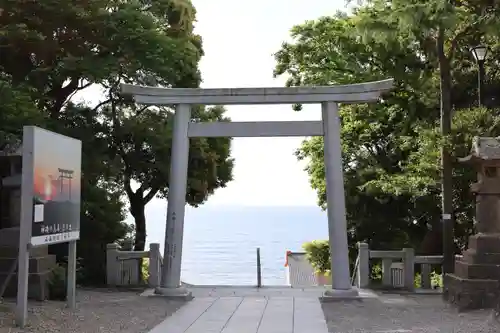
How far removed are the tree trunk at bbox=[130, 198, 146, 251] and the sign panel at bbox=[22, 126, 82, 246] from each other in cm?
799

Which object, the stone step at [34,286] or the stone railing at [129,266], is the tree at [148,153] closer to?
the stone railing at [129,266]

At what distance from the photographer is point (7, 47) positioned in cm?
1438

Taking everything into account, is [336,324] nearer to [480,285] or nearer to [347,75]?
[480,285]

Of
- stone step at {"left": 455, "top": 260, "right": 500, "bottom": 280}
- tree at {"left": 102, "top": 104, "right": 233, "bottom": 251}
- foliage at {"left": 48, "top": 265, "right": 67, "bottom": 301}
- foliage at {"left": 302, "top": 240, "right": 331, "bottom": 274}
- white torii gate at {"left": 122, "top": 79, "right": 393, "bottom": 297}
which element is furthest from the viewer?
foliage at {"left": 302, "top": 240, "right": 331, "bottom": 274}

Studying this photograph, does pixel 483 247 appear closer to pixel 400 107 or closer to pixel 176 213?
pixel 176 213

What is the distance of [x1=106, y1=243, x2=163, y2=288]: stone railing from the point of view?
1502cm

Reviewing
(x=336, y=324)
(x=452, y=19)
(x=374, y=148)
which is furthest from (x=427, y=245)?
(x=336, y=324)

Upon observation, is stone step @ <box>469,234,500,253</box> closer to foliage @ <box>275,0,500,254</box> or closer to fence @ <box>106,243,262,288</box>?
foliage @ <box>275,0,500,254</box>

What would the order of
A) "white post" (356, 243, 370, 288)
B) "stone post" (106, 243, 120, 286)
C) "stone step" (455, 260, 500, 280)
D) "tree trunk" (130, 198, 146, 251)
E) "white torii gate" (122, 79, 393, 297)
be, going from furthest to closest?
"tree trunk" (130, 198, 146, 251), "stone post" (106, 243, 120, 286), "white post" (356, 243, 370, 288), "white torii gate" (122, 79, 393, 297), "stone step" (455, 260, 500, 280)

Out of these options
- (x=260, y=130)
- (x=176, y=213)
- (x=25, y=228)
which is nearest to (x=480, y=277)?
(x=260, y=130)

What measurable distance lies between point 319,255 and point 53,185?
15105 mm

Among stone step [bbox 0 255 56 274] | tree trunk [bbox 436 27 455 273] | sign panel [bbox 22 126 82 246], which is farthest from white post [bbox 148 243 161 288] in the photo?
tree trunk [bbox 436 27 455 273]

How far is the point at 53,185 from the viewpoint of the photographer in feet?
32.2

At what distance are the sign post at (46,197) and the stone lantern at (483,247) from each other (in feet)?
22.0
